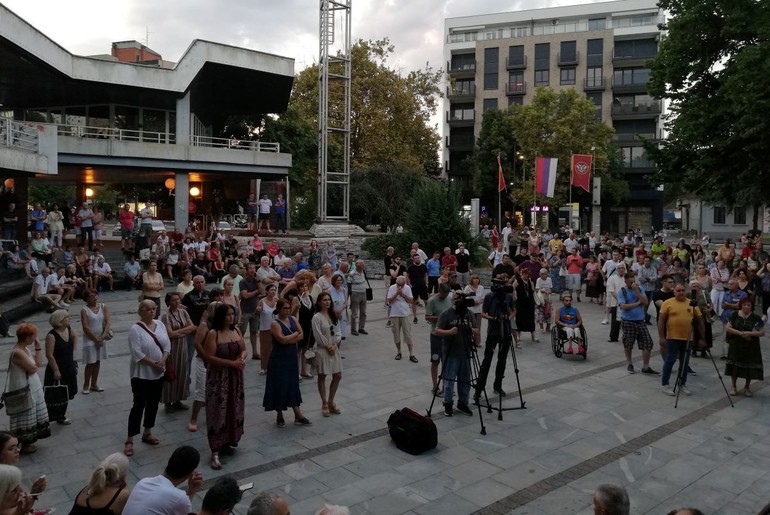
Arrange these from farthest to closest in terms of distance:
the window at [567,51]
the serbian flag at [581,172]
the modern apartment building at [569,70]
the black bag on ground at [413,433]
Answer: the window at [567,51]
the modern apartment building at [569,70]
the serbian flag at [581,172]
the black bag on ground at [413,433]

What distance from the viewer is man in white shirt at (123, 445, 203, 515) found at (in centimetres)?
396

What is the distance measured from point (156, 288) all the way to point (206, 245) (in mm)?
11568

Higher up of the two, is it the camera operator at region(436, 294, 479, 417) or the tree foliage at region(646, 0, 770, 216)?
the tree foliage at region(646, 0, 770, 216)

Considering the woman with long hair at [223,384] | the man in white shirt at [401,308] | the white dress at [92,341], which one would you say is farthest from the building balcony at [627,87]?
the woman with long hair at [223,384]

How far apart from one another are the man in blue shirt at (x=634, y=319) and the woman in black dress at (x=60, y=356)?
→ 27.9 feet

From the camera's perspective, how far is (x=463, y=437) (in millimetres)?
7496

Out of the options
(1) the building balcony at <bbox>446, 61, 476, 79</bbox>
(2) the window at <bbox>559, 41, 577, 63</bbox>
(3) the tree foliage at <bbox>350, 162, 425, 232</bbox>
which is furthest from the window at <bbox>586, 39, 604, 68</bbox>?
(3) the tree foliage at <bbox>350, 162, 425, 232</bbox>

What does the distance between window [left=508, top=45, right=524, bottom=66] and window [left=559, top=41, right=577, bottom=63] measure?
4026 millimetres

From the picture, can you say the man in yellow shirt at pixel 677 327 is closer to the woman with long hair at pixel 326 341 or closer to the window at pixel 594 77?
the woman with long hair at pixel 326 341

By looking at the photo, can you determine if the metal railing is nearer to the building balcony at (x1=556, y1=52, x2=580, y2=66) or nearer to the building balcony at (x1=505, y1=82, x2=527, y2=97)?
the building balcony at (x1=505, y1=82, x2=527, y2=97)

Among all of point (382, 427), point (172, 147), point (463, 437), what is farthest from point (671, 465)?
point (172, 147)

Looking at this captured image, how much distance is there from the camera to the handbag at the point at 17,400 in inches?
254

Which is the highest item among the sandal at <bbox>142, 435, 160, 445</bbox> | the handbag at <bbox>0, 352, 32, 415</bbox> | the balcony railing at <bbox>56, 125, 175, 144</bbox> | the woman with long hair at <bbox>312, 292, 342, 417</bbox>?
the balcony railing at <bbox>56, 125, 175, 144</bbox>

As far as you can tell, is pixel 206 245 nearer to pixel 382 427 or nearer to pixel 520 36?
pixel 382 427
